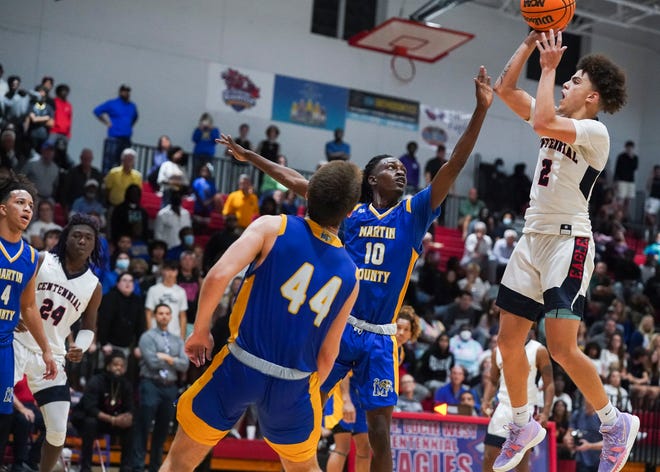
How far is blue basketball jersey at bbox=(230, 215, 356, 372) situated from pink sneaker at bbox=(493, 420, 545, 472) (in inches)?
83.3

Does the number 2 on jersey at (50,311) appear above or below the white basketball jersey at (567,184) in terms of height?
below

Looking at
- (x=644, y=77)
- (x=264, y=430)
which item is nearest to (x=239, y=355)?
(x=264, y=430)

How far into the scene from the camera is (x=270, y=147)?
67.1ft

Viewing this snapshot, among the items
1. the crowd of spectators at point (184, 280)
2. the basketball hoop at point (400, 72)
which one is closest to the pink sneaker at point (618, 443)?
the crowd of spectators at point (184, 280)

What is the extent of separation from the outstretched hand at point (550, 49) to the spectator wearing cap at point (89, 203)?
10.6m

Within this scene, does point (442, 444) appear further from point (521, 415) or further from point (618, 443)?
point (618, 443)

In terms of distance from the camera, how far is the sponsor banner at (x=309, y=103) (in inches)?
926

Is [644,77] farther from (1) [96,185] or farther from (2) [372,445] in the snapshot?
(2) [372,445]

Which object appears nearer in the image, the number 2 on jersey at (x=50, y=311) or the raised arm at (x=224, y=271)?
the raised arm at (x=224, y=271)

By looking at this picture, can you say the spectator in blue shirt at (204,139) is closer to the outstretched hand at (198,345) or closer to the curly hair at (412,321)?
the curly hair at (412,321)

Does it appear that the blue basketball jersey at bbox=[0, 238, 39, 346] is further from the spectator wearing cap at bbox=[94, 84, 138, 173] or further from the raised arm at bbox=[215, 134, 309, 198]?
the spectator wearing cap at bbox=[94, 84, 138, 173]

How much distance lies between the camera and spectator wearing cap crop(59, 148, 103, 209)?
54.2 ft

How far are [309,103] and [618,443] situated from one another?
18.3 meters

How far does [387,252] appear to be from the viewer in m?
6.81
